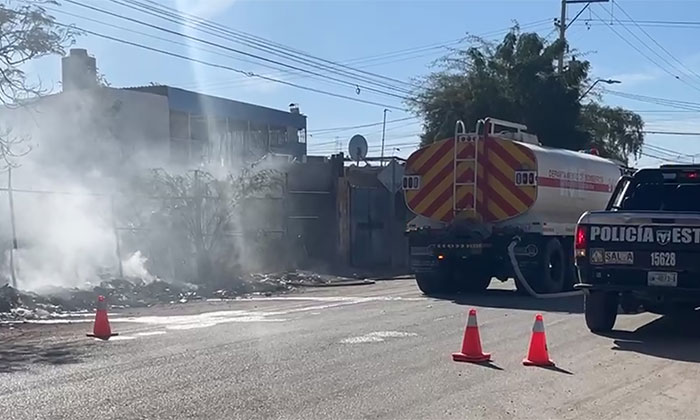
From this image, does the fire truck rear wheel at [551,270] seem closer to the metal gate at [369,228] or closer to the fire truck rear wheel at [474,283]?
the fire truck rear wheel at [474,283]

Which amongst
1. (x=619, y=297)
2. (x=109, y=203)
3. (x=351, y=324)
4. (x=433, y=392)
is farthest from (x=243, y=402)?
(x=109, y=203)

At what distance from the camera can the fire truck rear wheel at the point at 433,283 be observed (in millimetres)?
19328

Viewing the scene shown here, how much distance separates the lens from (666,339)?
12.5 m

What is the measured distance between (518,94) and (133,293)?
2452 cm

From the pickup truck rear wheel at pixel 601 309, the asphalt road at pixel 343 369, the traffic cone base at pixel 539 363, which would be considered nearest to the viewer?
the asphalt road at pixel 343 369

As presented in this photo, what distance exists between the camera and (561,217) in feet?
65.8

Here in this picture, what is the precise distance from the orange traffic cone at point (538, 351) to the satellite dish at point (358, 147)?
21.3 meters

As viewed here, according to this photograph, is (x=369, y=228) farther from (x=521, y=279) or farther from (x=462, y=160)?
(x=521, y=279)

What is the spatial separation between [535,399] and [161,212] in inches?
558

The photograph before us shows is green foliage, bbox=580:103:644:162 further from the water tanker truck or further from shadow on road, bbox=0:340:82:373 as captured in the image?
shadow on road, bbox=0:340:82:373

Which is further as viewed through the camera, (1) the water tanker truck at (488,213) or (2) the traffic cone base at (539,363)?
(1) the water tanker truck at (488,213)

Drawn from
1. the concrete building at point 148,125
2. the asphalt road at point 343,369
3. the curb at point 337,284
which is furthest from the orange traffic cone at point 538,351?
the curb at point 337,284

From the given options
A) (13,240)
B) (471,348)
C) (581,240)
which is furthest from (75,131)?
(471,348)

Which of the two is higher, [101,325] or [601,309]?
[601,309]
